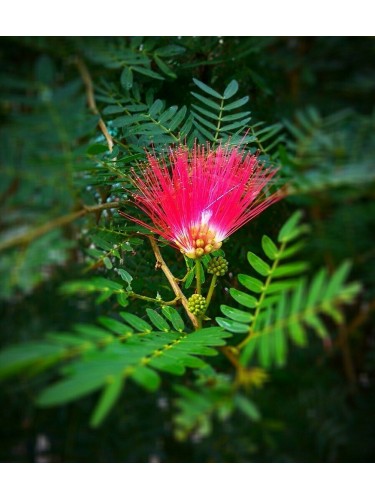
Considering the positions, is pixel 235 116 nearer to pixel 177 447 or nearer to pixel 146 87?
pixel 146 87

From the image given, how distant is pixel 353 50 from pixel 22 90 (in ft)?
0.81

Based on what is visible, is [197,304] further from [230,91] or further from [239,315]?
[230,91]

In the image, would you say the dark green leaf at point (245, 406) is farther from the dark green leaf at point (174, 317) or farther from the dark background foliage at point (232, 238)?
the dark green leaf at point (174, 317)

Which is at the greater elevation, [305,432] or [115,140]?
[115,140]

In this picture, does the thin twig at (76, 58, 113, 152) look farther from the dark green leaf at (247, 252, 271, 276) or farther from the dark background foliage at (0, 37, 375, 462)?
the dark green leaf at (247, 252, 271, 276)

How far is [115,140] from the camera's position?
1.39 feet

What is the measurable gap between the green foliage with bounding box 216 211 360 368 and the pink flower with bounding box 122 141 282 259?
0.16 ft

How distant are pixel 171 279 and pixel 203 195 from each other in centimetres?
6

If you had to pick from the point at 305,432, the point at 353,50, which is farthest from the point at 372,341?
the point at 353,50

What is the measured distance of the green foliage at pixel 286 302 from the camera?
204mm

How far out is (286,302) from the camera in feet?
0.74

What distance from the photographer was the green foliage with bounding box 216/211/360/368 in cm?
20

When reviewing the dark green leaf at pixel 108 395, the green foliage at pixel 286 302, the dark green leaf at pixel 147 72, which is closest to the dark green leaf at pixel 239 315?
the green foliage at pixel 286 302

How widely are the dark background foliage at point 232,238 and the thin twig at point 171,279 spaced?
0.08 feet
